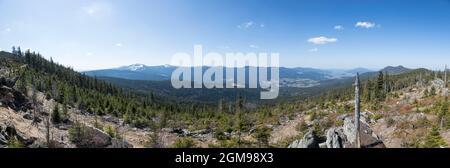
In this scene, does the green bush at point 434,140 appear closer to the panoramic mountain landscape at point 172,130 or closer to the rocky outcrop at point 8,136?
the panoramic mountain landscape at point 172,130

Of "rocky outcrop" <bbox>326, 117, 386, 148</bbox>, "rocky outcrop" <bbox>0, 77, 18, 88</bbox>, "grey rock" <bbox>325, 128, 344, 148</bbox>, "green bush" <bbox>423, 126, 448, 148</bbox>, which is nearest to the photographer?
"grey rock" <bbox>325, 128, 344, 148</bbox>

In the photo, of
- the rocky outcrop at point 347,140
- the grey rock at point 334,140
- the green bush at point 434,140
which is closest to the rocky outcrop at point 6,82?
the grey rock at point 334,140

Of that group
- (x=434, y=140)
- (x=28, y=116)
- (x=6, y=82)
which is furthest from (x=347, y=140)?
(x=6, y=82)

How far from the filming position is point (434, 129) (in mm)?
33281

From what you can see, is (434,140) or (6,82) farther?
(6,82)

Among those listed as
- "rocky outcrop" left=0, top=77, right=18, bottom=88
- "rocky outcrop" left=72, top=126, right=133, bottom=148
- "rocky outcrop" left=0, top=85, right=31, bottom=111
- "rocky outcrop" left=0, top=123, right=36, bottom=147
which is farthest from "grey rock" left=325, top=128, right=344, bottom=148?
"rocky outcrop" left=0, top=77, right=18, bottom=88

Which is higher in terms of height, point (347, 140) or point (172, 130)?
point (347, 140)

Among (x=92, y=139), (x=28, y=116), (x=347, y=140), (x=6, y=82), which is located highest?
(x=6, y=82)

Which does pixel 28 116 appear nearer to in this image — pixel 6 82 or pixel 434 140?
pixel 6 82

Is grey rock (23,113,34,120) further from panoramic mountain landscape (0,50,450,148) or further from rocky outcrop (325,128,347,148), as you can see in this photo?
rocky outcrop (325,128,347,148)

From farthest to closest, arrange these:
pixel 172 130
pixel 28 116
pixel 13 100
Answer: pixel 172 130 → pixel 13 100 → pixel 28 116
